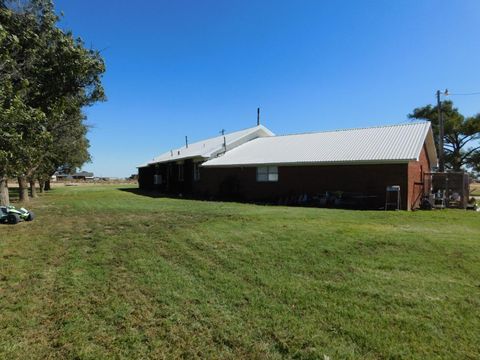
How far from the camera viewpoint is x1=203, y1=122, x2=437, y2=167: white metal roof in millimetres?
16844

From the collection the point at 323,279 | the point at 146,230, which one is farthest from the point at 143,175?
the point at 323,279

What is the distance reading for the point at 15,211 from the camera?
11453 mm

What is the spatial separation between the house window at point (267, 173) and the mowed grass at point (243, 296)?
39.7 ft

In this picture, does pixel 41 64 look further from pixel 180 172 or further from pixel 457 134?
pixel 457 134

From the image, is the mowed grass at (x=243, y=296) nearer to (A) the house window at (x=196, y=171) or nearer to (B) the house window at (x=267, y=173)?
(B) the house window at (x=267, y=173)

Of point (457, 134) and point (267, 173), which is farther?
point (457, 134)

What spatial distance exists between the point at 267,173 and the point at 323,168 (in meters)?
3.82

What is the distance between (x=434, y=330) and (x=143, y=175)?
4057 cm

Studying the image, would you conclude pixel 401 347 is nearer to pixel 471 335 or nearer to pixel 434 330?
pixel 434 330

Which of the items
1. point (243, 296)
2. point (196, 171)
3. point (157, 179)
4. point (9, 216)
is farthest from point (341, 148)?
point (157, 179)

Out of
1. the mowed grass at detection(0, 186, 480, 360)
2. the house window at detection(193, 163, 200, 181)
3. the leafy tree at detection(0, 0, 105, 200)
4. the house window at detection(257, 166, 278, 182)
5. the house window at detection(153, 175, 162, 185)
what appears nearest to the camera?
the mowed grass at detection(0, 186, 480, 360)

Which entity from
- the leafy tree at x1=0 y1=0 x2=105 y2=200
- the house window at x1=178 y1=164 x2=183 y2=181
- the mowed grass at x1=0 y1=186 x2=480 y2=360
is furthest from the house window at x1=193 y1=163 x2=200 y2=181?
the mowed grass at x1=0 y1=186 x2=480 y2=360

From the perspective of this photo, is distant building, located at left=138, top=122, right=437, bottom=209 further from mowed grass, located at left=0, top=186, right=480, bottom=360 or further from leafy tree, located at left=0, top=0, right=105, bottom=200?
leafy tree, located at left=0, top=0, right=105, bottom=200

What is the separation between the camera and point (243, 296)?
482cm
